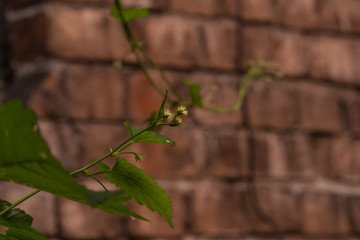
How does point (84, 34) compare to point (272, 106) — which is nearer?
point (84, 34)

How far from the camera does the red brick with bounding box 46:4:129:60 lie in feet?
4.00

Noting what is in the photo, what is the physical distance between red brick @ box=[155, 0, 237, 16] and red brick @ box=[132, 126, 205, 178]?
0.88ft

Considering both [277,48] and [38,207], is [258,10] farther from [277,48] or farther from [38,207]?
[38,207]

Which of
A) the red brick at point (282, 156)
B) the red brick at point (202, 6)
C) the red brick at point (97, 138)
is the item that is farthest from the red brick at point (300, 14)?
the red brick at point (97, 138)

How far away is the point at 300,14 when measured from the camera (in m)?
1.50

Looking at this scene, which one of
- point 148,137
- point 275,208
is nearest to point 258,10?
point 275,208

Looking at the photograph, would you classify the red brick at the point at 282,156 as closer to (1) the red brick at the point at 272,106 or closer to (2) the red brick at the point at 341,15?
(1) the red brick at the point at 272,106

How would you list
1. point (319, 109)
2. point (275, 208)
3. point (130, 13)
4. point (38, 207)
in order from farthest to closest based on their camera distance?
point (319, 109)
point (275, 208)
point (38, 207)
point (130, 13)

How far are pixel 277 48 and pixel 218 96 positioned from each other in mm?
219

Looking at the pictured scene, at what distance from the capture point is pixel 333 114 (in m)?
1.52

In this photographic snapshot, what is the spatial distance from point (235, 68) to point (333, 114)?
12.1 inches

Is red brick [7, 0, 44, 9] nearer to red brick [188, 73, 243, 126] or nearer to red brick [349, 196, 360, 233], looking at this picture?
red brick [188, 73, 243, 126]

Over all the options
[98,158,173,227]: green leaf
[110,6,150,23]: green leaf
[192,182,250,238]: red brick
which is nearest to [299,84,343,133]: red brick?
[192,182,250,238]: red brick

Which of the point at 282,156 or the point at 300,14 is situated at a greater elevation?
the point at 300,14
